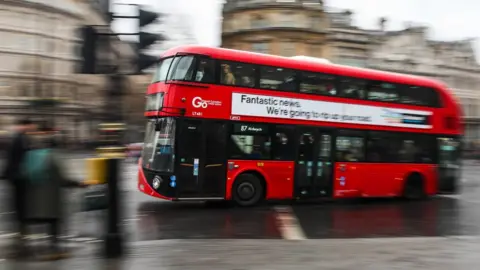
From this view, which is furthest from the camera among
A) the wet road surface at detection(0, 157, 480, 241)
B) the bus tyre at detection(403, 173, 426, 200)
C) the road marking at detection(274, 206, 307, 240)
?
the bus tyre at detection(403, 173, 426, 200)

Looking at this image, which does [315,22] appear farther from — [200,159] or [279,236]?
[279,236]

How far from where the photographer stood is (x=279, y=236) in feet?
30.7

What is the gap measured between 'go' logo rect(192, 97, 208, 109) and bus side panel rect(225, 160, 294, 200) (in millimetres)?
1522

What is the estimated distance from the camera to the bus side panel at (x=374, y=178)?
1430cm

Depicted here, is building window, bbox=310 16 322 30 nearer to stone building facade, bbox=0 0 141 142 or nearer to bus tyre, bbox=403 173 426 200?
stone building facade, bbox=0 0 141 142

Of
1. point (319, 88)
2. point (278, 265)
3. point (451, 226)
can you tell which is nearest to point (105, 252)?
point (278, 265)

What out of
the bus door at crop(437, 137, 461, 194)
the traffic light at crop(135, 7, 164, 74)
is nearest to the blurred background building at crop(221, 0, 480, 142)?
the bus door at crop(437, 137, 461, 194)

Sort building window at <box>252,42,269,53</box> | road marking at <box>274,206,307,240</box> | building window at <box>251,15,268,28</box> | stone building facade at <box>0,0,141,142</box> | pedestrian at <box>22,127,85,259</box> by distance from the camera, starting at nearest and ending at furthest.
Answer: pedestrian at <box>22,127,85,259</box>
road marking at <box>274,206,307,240</box>
stone building facade at <box>0,0,141,142</box>
building window at <box>252,42,269,53</box>
building window at <box>251,15,268,28</box>

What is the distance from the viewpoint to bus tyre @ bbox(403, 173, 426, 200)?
51.3 ft

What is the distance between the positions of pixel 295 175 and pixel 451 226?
4.06m

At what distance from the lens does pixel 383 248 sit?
25.8 ft

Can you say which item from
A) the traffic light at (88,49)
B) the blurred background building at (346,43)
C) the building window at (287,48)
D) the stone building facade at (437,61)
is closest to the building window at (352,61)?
the blurred background building at (346,43)

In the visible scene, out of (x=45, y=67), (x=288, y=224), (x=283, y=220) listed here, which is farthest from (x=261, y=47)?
(x=288, y=224)

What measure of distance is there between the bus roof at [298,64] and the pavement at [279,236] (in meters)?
3.53
